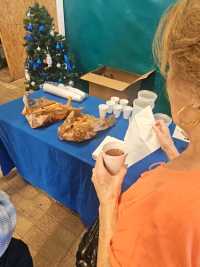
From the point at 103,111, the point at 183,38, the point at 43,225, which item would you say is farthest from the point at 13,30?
the point at 183,38

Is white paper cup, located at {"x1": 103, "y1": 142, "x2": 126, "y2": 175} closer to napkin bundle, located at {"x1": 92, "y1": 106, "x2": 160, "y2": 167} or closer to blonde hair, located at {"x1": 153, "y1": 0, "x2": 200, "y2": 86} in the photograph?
napkin bundle, located at {"x1": 92, "y1": 106, "x2": 160, "y2": 167}

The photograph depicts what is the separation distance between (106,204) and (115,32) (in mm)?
2079

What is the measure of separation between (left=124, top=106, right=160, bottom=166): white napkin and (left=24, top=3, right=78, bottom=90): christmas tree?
4.99ft

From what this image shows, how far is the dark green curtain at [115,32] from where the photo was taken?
2.16m

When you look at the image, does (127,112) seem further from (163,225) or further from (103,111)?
(163,225)

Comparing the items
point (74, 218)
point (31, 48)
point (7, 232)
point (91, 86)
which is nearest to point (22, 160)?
point (74, 218)

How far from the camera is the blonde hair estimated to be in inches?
15.4

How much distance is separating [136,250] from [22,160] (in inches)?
48.5

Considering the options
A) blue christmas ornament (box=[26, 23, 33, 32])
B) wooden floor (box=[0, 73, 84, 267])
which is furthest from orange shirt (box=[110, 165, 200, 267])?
blue christmas ornament (box=[26, 23, 33, 32])

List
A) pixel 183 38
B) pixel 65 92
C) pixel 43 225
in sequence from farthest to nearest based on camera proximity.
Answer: pixel 65 92 → pixel 43 225 → pixel 183 38

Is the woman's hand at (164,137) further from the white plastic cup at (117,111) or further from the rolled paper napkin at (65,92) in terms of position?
the rolled paper napkin at (65,92)

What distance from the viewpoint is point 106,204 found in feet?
2.48

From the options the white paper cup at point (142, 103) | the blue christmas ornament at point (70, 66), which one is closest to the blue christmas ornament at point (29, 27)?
the blue christmas ornament at point (70, 66)

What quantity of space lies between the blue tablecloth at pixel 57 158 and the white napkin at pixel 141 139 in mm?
37
